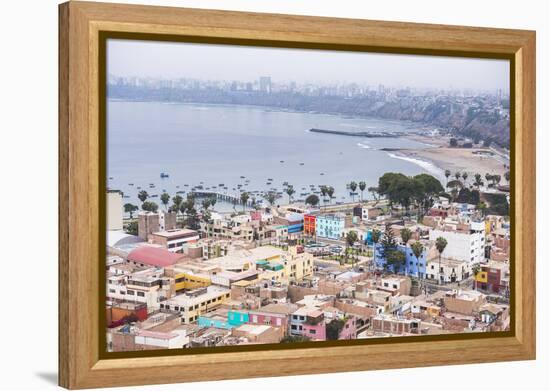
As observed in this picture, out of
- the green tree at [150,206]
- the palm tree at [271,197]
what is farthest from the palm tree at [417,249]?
the green tree at [150,206]

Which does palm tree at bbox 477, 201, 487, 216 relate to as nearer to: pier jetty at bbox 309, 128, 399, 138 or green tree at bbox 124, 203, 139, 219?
pier jetty at bbox 309, 128, 399, 138

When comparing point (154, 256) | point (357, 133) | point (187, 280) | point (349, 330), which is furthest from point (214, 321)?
point (357, 133)

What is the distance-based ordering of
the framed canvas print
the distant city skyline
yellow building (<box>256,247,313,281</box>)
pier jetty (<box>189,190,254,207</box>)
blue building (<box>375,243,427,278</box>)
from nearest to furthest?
1. the framed canvas print
2. the distant city skyline
3. pier jetty (<box>189,190,254,207</box>)
4. yellow building (<box>256,247,313,281</box>)
5. blue building (<box>375,243,427,278</box>)

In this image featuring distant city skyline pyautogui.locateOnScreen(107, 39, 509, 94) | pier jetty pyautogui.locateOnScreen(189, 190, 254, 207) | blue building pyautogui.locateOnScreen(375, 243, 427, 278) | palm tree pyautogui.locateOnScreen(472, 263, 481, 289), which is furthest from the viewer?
palm tree pyautogui.locateOnScreen(472, 263, 481, 289)

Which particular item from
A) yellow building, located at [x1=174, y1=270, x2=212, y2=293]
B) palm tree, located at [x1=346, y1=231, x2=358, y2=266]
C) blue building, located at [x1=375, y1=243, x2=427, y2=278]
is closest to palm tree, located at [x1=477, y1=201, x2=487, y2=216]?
blue building, located at [x1=375, y1=243, x2=427, y2=278]

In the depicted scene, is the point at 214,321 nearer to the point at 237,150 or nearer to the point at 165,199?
the point at 165,199

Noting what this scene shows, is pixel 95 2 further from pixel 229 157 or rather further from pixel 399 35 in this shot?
pixel 399 35
